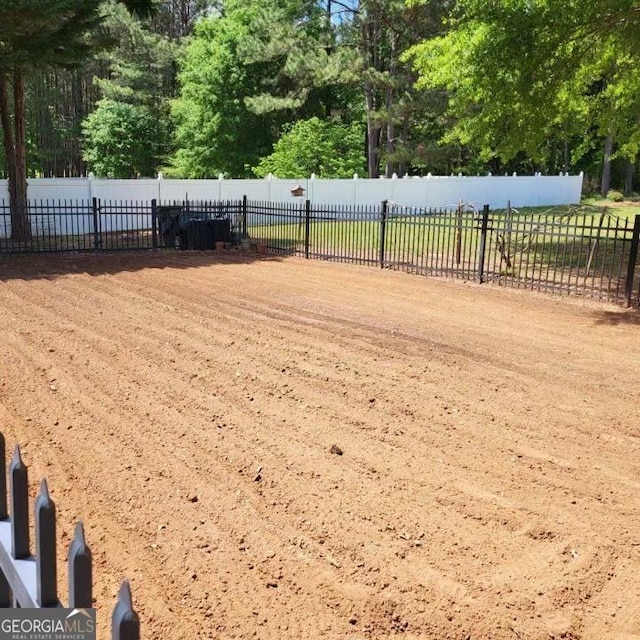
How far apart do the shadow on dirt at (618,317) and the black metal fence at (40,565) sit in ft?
31.7

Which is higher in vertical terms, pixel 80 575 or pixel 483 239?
pixel 80 575

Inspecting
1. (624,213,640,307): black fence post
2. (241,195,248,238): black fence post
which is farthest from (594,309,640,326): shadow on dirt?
(241,195,248,238): black fence post

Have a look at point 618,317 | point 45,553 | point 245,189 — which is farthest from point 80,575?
point 245,189

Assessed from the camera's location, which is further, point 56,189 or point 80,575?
point 56,189

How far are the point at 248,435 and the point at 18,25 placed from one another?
14.9 metres

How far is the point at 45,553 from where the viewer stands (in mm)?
1601

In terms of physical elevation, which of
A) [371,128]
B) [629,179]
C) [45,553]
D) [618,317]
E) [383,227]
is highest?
[371,128]

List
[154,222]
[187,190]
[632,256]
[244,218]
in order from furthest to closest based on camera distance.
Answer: [187,190], [244,218], [154,222], [632,256]

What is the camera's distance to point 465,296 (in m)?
12.2

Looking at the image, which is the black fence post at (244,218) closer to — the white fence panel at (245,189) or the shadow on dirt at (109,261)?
the shadow on dirt at (109,261)

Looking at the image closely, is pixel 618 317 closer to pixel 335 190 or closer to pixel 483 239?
pixel 483 239

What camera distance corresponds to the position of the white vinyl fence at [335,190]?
925 inches

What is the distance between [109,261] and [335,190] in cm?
1540

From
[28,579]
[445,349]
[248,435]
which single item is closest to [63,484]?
[248,435]
